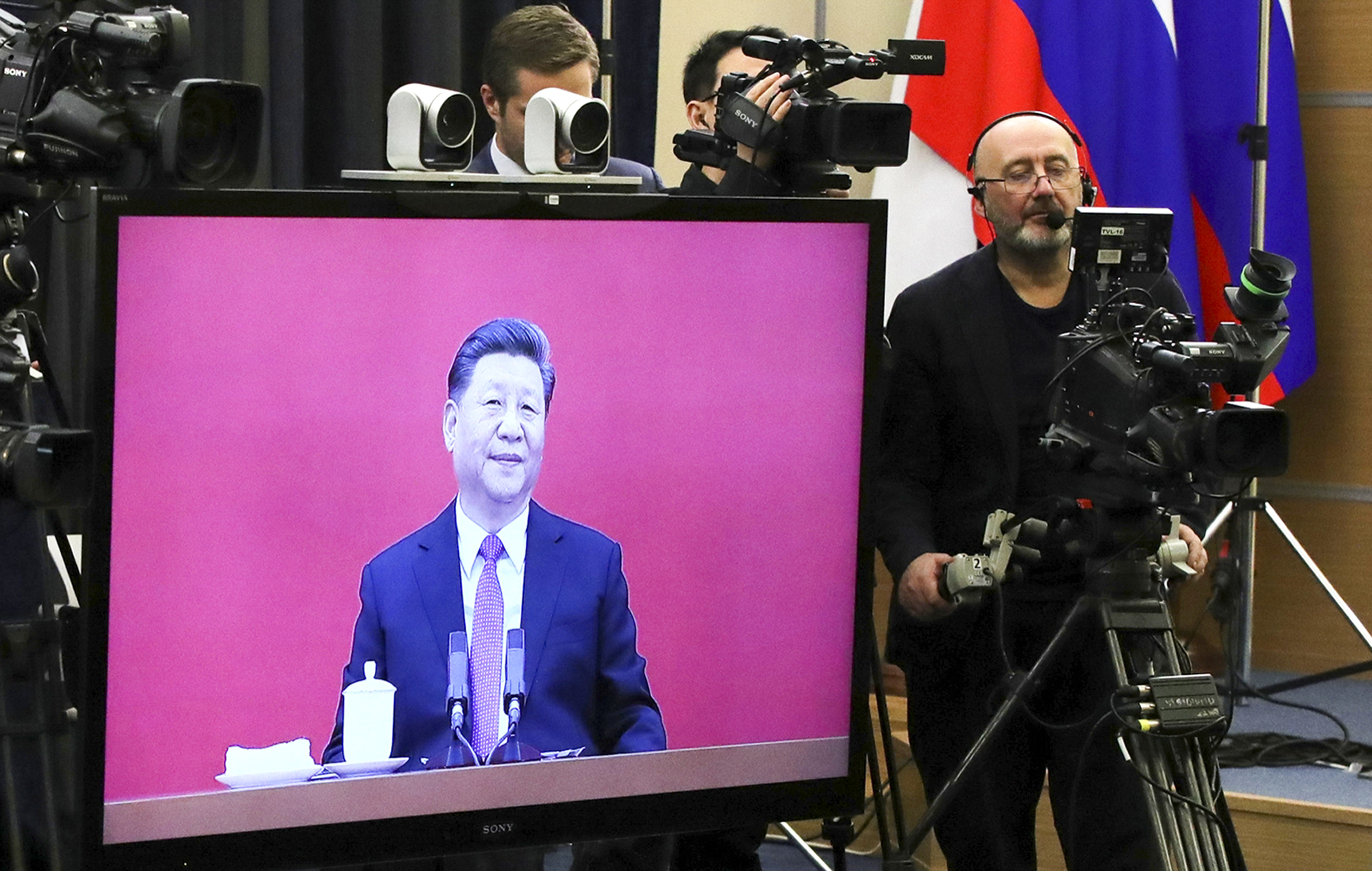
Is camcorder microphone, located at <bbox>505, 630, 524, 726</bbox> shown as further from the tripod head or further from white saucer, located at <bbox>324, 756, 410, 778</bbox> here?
the tripod head

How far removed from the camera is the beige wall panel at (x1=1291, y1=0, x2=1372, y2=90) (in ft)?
11.8

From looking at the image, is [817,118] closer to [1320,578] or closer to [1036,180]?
[1036,180]

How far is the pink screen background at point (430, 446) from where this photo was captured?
1.29m

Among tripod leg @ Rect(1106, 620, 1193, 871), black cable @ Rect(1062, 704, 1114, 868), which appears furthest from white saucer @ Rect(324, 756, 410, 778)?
black cable @ Rect(1062, 704, 1114, 868)

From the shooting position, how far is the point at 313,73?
3.21 metres

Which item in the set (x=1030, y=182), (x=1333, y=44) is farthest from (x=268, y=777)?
(x=1333, y=44)

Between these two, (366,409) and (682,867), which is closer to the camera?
(366,409)

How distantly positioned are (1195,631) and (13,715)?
2.85 metres

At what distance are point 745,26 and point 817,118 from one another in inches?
87.7

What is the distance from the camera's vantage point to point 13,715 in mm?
1412

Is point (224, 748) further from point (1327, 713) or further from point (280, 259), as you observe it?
point (1327, 713)

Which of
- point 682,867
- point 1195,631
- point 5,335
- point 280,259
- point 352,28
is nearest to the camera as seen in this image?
point 280,259

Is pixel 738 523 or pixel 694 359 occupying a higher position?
pixel 694 359

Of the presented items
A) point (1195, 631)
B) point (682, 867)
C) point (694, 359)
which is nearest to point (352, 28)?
point (682, 867)
